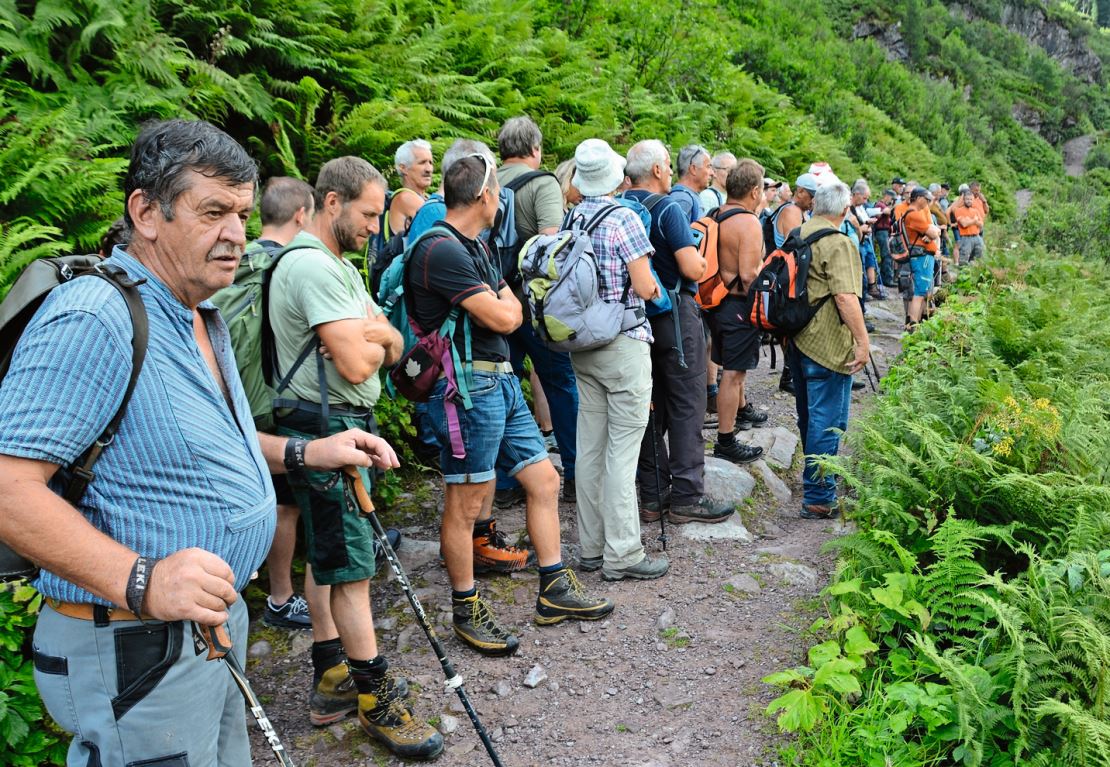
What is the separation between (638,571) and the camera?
5.09 metres

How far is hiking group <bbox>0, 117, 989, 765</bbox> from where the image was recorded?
1779mm

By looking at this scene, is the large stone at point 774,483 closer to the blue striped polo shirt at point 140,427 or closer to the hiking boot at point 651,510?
the hiking boot at point 651,510

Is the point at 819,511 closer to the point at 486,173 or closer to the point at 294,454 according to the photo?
the point at 486,173

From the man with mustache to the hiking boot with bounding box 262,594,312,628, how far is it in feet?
8.07

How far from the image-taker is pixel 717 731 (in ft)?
11.9

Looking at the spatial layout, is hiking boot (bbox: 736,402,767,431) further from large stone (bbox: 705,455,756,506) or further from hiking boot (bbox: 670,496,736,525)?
hiking boot (bbox: 670,496,736,525)

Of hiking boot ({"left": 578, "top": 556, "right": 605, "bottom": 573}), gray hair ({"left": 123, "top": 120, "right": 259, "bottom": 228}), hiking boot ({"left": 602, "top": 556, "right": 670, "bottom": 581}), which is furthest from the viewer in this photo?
hiking boot ({"left": 578, "top": 556, "right": 605, "bottom": 573})

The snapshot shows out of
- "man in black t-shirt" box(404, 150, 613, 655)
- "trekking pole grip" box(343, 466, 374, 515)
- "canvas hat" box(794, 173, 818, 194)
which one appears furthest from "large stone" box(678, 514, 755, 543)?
"canvas hat" box(794, 173, 818, 194)

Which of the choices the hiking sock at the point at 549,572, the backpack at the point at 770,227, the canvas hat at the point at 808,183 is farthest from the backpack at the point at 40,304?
the backpack at the point at 770,227

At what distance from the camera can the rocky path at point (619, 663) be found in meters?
3.61

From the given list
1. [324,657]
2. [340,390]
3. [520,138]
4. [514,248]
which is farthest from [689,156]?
[324,657]

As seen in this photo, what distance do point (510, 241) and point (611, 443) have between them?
1.64 m

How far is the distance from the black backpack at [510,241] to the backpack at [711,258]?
1585 millimetres

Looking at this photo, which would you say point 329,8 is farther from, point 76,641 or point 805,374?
point 76,641
